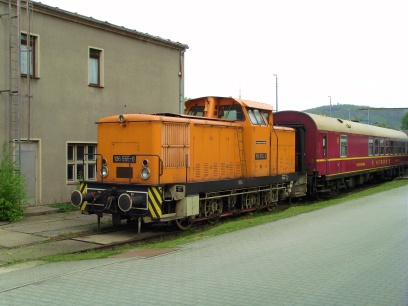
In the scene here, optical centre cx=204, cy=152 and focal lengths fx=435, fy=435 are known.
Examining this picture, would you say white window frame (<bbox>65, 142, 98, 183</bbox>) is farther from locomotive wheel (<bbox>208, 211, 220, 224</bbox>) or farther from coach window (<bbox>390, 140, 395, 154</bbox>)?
coach window (<bbox>390, 140, 395, 154</bbox>)

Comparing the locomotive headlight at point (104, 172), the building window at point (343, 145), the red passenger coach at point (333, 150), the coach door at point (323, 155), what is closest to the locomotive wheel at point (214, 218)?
the locomotive headlight at point (104, 172)

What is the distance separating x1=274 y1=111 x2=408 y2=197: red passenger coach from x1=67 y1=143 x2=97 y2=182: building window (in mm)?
7917

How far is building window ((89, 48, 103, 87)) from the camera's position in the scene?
16.8 m

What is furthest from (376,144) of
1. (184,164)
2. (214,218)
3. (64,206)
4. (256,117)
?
(64,206)

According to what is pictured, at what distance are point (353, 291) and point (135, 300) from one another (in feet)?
9.21

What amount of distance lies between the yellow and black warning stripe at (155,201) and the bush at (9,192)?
15.2 feet

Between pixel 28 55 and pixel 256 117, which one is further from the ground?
pixel 28 55

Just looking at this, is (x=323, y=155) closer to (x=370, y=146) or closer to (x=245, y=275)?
(x=370, y=146)

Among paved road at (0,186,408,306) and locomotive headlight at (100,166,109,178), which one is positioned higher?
locomotive headlight at (100,166,109,178)

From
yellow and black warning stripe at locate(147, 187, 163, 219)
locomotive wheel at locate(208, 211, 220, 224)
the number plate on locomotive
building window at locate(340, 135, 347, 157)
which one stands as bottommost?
locomotive wheel at locate(208, 211, 220, 224)

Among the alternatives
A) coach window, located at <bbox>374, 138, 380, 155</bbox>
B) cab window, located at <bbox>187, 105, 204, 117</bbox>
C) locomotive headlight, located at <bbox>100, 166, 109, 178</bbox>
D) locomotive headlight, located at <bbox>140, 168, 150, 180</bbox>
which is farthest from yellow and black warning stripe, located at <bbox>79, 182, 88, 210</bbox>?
coach window, located at <bbox>374, 138, 380, 155</bbox>

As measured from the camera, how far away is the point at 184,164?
11570 mm

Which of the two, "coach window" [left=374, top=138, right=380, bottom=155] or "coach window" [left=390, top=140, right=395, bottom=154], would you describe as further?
"coach window" [left=390, top=140, right=395, bottom=154]

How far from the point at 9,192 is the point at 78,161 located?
13.4 ft
